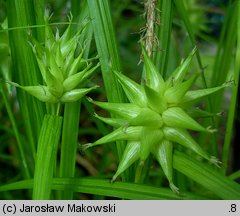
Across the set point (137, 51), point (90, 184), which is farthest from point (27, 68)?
point (137, 51)

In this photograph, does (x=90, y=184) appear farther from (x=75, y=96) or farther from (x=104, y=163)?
(x=104, y=163)

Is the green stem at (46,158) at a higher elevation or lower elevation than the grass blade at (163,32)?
lower

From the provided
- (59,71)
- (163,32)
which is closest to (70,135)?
(59,71)

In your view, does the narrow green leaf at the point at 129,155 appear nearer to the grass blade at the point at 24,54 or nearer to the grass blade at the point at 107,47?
the grass blade at the point at 107,47

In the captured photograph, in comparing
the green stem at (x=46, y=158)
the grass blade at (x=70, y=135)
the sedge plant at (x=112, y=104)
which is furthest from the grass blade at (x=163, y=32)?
the green stem at (x=46, y=158)

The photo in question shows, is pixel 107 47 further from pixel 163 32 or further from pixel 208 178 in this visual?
pixel 208 178

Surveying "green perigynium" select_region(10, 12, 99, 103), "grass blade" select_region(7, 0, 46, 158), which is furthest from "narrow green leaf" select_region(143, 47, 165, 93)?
"grass blade" select_region(7, 0, 46, 158)
